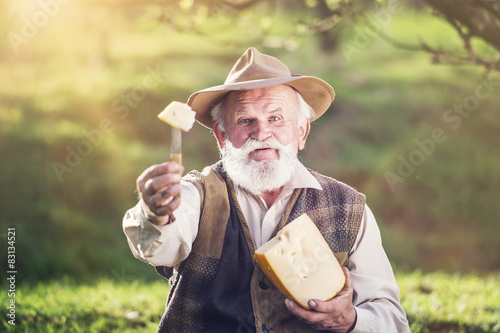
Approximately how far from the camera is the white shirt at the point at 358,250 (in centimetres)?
279

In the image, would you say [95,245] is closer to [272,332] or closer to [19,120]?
[19,120]

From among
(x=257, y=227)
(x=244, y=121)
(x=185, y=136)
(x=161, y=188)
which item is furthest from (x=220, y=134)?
(x=185, y=136)

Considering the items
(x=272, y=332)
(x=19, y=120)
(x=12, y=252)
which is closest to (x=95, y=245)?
(x=12, y=252)

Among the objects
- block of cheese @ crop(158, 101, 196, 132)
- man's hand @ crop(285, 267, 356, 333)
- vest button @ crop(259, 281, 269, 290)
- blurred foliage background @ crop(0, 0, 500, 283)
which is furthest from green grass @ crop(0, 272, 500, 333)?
blurred foliage background @ crop(0, 0, 500, 283)

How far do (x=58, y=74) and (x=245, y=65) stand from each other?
Answer: 31.0 ft

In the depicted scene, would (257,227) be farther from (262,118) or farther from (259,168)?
(262,118)

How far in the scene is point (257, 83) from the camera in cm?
307

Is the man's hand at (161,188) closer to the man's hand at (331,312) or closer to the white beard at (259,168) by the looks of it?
the white beard at (259,168)

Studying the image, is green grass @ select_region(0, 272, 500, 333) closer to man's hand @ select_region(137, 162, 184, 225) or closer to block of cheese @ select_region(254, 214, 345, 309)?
block of cheese @ select_region(254, 214, 345, 309)

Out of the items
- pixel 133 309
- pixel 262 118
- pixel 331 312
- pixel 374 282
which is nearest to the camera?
pixel 331 312

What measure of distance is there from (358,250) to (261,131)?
0.82 meters

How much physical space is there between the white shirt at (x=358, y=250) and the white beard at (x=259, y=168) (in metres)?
0.07

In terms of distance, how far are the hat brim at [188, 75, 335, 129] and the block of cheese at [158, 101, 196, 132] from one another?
673 mm

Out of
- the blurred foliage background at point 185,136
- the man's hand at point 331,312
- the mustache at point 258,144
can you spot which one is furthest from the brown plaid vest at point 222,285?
the blurred foliage background at point 185,136
